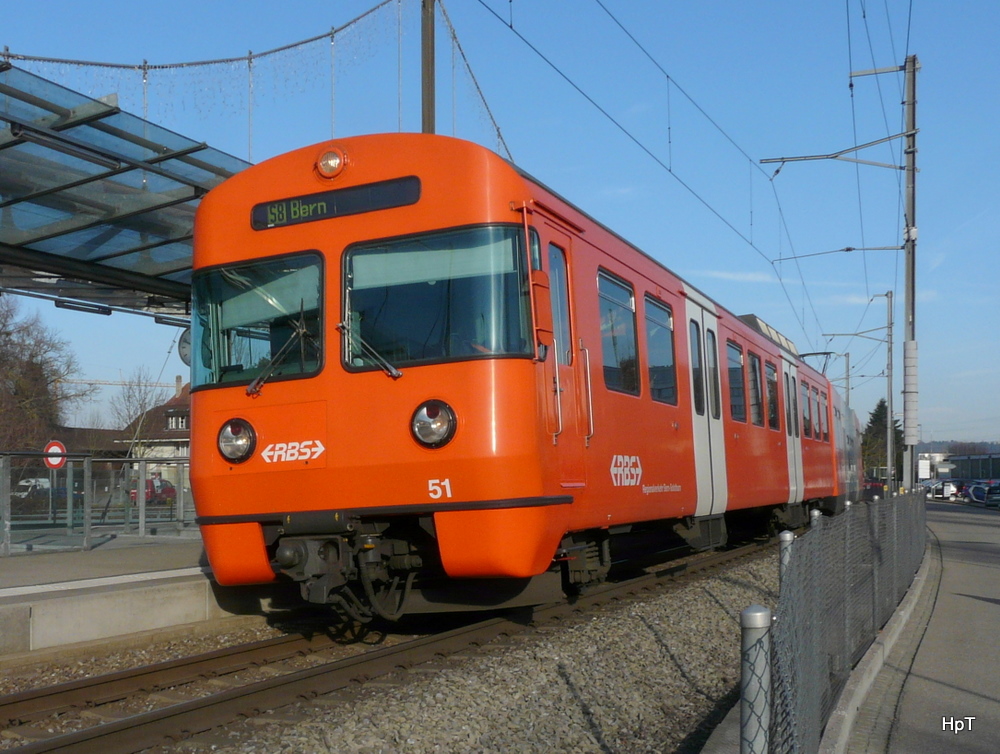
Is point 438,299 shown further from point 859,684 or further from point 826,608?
point 859,684

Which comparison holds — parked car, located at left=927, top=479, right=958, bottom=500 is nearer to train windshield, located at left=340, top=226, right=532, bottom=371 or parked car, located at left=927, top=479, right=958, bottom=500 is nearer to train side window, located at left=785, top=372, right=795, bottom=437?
train side window, located at left=785, top=372, right=795, bottom=437

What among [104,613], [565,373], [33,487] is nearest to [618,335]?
[565,373]

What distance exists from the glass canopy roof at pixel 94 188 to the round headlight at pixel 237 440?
9.74 ft

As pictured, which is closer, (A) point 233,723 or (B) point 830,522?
(A) point 233,723

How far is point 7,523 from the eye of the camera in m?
11.9

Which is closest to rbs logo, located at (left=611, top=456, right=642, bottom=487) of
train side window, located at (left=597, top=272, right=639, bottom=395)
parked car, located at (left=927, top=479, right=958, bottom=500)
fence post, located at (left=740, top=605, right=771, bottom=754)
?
train side window, located at (left=597, top=272, right=639, bottom=395)

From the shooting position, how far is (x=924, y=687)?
22.0 feet

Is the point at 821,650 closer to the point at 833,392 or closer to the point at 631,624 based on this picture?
the point at 631,624

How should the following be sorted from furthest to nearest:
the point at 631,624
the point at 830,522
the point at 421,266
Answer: the point at 631,624, the point at 421,266, the point at 830,522

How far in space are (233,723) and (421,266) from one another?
298cm

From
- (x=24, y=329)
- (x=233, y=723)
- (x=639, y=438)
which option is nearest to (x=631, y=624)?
(x=639, y=438)

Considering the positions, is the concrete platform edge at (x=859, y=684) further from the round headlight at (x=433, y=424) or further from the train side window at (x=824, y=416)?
the train side window at (x=824, y=416)

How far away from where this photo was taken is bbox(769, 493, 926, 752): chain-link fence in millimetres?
3369

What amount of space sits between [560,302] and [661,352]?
255cm
